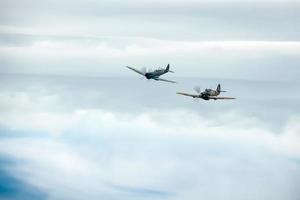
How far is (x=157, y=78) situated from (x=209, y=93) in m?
7.45

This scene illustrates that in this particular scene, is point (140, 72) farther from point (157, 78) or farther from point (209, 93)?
point (209, 93)

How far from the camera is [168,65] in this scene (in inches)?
4077

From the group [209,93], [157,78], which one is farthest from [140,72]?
[209,93]

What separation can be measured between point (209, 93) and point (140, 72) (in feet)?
28.3

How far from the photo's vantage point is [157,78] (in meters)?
102

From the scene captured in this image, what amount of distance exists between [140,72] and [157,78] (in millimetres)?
2486

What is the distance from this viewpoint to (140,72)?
10031cm

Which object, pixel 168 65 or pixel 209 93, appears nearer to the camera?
pixel 209 93

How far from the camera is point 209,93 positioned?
9731 centimetres

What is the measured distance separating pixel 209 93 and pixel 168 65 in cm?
837
